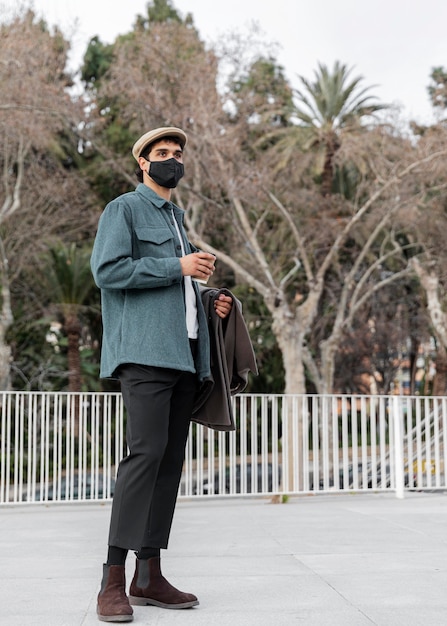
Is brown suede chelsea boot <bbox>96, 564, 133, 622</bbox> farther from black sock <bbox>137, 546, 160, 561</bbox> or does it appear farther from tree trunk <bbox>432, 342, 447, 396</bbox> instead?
tree trunk <bbox>432, 342, 447, 396</bbox>

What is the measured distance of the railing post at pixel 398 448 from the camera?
28.1 ft

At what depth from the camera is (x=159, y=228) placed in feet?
11.0

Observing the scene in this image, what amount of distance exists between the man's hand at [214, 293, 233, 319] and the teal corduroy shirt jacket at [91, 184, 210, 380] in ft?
0.43

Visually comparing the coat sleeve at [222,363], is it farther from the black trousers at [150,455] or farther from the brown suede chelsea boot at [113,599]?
the brown suede chelsea boot at [113,599]

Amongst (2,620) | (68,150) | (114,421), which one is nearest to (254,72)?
(68,150)

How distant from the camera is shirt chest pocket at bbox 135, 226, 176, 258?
3.29m

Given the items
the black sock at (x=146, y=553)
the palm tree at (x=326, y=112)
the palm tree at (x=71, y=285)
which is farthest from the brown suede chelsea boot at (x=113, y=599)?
the palm tree at (x=326, y=112)

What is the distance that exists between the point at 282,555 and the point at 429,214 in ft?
56.8

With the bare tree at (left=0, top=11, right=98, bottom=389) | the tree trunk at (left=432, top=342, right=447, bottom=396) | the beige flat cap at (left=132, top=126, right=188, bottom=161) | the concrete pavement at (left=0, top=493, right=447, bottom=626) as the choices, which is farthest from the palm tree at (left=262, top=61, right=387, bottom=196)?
the beige flat cap at (left=132, top=126, right=188, bottom=161)

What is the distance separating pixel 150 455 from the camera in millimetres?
3066

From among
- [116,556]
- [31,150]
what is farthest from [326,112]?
[116,556]

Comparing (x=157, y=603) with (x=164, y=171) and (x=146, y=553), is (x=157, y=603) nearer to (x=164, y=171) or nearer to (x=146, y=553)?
(x=146, y=553)

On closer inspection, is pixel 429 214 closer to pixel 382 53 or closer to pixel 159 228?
pixel 382 53

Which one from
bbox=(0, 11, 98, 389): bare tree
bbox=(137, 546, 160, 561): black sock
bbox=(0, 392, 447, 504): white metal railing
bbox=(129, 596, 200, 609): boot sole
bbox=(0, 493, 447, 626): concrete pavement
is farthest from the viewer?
bbox=(0, 11, 98, 389): bare tree
